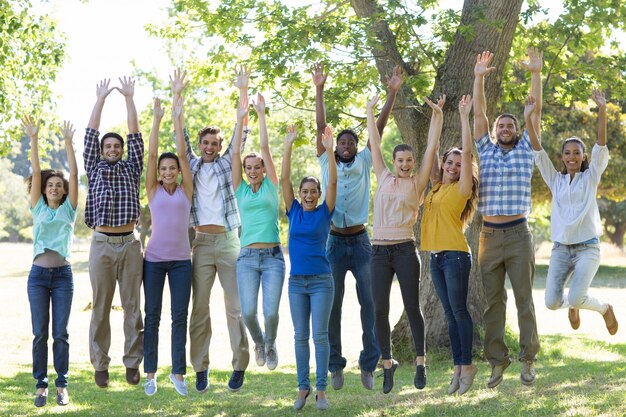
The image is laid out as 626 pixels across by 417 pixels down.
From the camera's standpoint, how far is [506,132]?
8.59 meters

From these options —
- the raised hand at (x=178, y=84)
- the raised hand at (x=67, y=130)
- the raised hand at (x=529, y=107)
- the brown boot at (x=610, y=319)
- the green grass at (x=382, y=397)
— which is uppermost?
the raised hand at (x=178, y=84)

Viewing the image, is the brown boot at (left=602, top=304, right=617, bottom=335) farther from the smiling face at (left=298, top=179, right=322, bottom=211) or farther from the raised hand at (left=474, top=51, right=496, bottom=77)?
the smiling face at (left=298, top=179, right=322, bottom=211)

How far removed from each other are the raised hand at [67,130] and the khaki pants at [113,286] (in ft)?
3.30

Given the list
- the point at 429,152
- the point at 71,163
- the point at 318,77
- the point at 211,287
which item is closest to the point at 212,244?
the point at 211,287

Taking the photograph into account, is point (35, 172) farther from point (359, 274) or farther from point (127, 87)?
point (359, 274)

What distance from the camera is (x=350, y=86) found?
14.1 m

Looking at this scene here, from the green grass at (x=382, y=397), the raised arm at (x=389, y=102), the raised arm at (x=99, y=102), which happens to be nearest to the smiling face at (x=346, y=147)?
the raised arm at (x=389, y=102)

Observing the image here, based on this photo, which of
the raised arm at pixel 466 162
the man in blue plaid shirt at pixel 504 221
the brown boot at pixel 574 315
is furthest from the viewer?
the brown boot at pixel 574 315

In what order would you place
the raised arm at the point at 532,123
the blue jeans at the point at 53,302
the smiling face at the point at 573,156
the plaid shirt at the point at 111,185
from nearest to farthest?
1. the raised arm at the point at 532,123
2. the plaid shirt at the point at 111,185
3. the blue jeans at the point at 53,302
4. the smiling face at the point at 573,156

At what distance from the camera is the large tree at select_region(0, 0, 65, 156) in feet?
55.7

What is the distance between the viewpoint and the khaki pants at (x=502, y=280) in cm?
846

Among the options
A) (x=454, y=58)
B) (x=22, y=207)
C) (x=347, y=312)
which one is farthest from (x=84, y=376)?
(x=22, y=207)

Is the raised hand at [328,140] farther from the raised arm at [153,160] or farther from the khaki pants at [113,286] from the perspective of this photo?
the khaki pants at [113,286]

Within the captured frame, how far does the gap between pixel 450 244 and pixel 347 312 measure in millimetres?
17032
